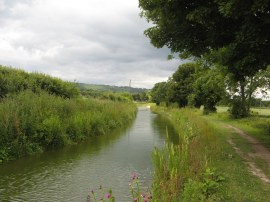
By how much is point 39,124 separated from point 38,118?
0.34m

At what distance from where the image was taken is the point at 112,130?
1140 inches

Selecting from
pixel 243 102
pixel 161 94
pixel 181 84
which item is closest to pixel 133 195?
pixel 243 102

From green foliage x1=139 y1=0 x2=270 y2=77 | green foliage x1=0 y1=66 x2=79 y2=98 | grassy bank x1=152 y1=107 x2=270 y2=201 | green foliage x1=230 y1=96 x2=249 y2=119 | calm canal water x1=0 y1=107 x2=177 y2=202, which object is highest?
green foliage x1=139 y1=0 x2=270 y2=77

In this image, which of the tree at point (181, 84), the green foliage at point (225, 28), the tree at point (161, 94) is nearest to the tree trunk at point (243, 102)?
the green foliage at point (225, 28)

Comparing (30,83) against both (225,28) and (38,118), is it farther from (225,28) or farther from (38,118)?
(225,28)

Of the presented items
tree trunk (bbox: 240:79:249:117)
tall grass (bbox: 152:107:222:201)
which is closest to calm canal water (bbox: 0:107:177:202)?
tall grass (bbox: 152:107:222:201)

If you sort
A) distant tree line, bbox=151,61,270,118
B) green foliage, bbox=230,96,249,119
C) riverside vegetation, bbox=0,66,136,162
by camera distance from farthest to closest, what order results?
green foliage, bbox=230,96,249,119 < distant tree line, bbox=151,61,270,118 < riverside vegetation, bbox=0,66,136,162

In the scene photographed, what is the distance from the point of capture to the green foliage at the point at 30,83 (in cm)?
2196

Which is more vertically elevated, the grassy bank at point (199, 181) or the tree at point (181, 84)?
the tree at point (181, 84)

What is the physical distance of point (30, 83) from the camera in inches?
993

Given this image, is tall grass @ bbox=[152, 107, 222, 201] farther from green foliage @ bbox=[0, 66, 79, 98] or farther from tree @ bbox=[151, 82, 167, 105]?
tree @ bbox=[151, 82, 167, 105]

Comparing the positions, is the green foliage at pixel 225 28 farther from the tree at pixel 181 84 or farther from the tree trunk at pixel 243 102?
the tree at pixel 181 84

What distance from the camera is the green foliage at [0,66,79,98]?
22.0 m

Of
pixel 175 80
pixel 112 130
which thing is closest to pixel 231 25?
pixel 112 130
